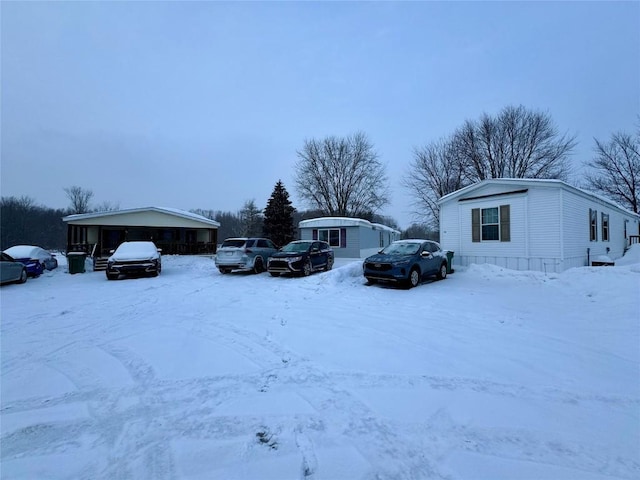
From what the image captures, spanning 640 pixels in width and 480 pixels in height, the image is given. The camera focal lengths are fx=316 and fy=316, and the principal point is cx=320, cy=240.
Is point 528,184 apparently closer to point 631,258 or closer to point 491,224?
point 491,224

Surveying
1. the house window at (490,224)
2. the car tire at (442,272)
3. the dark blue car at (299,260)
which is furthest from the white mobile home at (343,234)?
the car tire at (442,272)

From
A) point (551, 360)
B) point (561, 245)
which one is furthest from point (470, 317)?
point (561, 245)

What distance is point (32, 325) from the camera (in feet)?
21.2

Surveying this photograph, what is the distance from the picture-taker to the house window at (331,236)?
23.0 metres

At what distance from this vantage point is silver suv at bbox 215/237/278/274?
47.7 ft

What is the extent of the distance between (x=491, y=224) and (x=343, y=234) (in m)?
10.3

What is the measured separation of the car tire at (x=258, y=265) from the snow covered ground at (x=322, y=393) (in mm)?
7271

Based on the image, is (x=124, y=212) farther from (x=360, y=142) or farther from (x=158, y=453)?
(x=360, y=142)

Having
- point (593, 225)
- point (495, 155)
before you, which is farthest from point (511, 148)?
point (593, 225)

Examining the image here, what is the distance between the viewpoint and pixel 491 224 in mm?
14680

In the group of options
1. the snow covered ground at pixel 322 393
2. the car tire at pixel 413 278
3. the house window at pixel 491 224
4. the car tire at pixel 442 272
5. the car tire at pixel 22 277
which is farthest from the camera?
the house window at pixel 491 224

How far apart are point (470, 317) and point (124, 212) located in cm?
2476

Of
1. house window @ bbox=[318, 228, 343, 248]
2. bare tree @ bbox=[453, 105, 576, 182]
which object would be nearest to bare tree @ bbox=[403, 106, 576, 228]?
bare tree @ bbox=[453, 105, 576, 182]

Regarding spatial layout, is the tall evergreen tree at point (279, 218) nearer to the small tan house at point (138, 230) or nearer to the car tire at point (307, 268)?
the small tan house at point (138, 230)
